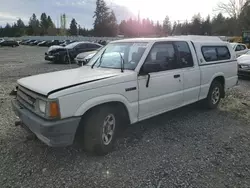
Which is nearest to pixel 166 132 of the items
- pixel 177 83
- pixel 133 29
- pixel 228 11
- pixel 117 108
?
pixel 177 83

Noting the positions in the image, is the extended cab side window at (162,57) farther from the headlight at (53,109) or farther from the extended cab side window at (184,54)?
the headlight at (53,109)

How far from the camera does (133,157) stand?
3342 millimetres

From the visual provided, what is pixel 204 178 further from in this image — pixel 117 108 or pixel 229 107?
pixel 229 107

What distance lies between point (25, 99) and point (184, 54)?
308cm

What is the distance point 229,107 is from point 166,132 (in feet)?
8.52

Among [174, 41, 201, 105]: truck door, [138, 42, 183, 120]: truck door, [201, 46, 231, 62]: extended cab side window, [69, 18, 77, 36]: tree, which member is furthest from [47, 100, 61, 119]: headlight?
[69, 18, 77, 36]: tree

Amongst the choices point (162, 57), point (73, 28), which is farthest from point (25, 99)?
point (73, 28)

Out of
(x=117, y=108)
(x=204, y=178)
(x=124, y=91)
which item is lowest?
(x=204, y=178)

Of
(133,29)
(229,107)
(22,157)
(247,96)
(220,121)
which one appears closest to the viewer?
(22,157)

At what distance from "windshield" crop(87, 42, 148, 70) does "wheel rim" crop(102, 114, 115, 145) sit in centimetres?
91

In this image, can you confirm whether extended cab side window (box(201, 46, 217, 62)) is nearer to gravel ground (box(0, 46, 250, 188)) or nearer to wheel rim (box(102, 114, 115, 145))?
gravel ground (box(0, 46, 250, 188))

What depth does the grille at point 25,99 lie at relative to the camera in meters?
3.13

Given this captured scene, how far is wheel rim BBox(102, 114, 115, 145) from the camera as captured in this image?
10.9 ft

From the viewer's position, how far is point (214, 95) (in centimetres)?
562
